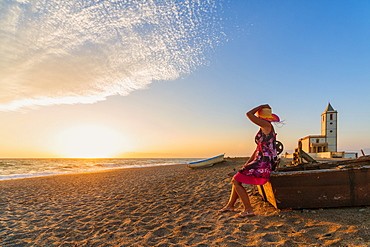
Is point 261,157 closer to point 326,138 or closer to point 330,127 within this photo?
point 326,138

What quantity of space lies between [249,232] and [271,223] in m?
0.52

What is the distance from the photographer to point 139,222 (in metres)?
4.77

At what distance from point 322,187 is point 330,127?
44.2 metres

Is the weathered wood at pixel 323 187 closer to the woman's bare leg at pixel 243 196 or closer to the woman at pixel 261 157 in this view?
the woman at pixel 261 157

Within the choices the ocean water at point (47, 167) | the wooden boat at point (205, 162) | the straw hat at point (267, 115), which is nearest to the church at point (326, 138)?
the wooden boat at point (205, 162)

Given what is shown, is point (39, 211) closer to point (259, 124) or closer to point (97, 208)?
point (97, 208)

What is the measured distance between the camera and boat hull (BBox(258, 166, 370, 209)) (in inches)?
151

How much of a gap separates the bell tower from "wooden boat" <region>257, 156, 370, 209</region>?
42.6 meters

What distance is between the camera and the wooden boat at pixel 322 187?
3.85 meters

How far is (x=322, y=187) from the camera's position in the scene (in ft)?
12.9

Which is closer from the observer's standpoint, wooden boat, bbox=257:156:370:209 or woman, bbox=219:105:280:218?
wooden boat, bbox=257:156:370:209

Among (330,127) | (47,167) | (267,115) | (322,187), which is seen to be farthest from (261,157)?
(330,127)

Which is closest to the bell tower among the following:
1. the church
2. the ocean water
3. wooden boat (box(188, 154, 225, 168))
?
the church

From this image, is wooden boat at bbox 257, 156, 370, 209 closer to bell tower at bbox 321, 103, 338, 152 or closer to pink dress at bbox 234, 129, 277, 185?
pink dress at bbox 234, 129, 277, 185
